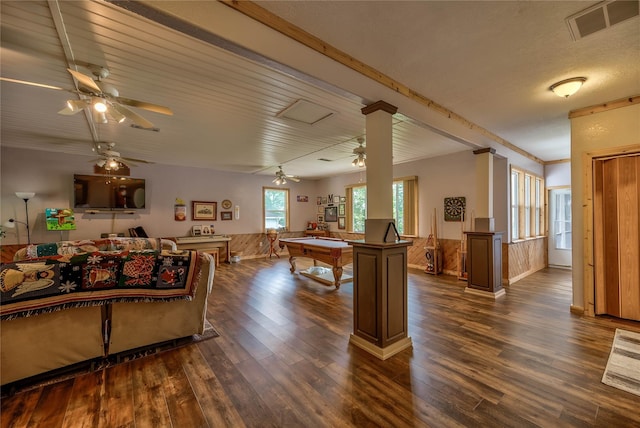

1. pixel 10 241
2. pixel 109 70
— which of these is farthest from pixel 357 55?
pixel 10 241

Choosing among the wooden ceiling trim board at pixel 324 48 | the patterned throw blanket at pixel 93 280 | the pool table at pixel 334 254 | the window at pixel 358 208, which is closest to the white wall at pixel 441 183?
the window at pixel 358 208

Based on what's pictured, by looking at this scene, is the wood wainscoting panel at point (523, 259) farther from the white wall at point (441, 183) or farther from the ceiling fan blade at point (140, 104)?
the ceiling fan blade at point (140, 104)

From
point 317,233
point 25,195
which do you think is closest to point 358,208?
point 317,233

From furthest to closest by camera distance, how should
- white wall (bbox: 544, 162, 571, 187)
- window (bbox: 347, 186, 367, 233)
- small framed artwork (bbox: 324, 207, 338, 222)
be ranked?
small framed artwork (bbox: 324, 207, 338, 222) → window (bbox: 347, 186, 367, 233) → white wall (bbox: 544, 162, 571, 187)

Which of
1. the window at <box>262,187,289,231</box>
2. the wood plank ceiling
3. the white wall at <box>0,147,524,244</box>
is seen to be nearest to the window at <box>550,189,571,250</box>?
the white wall at <box>0,147,524,244</box>

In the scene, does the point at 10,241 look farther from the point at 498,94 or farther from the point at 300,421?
the point at 498,94

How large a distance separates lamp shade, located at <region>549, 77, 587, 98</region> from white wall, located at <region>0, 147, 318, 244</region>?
7.20 meters

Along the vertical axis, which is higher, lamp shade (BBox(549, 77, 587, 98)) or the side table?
lamp shade (BBox(549, 77, 587, 98))

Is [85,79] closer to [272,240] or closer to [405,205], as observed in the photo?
[405,205]

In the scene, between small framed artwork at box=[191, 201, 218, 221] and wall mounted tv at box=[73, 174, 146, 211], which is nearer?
wall mounted tv at box=[73, 174, 146, 211]

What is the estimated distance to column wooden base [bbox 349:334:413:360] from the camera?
247 centimetres

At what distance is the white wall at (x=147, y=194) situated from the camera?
521cm

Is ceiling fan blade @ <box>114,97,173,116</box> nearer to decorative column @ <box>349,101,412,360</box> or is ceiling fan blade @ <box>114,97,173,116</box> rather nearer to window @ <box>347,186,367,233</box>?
decorative column @ <box>349,101,412,360</box>

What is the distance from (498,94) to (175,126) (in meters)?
4.29
